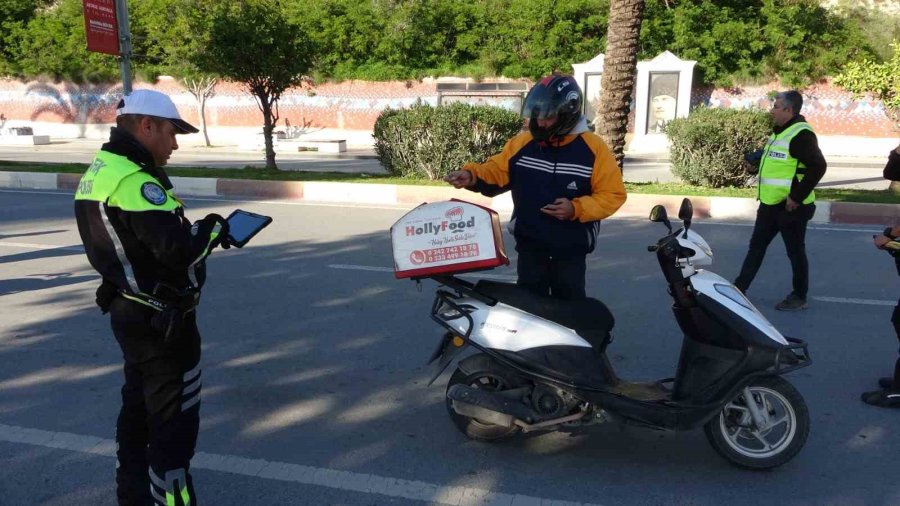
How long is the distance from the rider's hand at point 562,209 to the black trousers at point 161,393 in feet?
5.44

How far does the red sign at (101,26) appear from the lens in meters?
14.9

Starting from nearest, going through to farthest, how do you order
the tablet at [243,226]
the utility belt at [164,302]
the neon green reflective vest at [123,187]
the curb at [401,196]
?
the neon green reflective vest at [123,187], the utility belt at [164,302], the tablet at [243,226], the curb at [401,196]

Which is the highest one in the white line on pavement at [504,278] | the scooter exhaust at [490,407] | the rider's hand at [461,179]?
the rider's hand at [461,179]

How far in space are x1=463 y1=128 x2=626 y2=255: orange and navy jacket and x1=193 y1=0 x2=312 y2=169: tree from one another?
40.2 feet

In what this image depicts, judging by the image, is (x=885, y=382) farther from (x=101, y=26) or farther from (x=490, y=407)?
(x=101, y=26)

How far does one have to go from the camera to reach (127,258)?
2727 mm

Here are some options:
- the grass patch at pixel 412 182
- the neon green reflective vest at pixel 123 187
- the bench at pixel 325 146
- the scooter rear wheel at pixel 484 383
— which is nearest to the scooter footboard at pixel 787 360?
the scooter rear wheel at pixel 484 383

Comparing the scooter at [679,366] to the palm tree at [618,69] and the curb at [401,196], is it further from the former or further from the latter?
the palm tree at [618,69]

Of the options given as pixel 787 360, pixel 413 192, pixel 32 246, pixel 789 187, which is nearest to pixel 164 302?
pixel 787 360

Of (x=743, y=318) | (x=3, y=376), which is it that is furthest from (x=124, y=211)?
(x=3, y=376)

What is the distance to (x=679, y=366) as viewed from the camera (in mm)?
3688

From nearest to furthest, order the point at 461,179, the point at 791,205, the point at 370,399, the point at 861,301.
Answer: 1. the point at 461,179
2. the point at 370,399
3. the point at 791,205
4. the point at 861,301

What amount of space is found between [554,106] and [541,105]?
0.06 metres

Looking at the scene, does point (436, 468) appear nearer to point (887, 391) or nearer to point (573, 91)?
point (573, 91)
